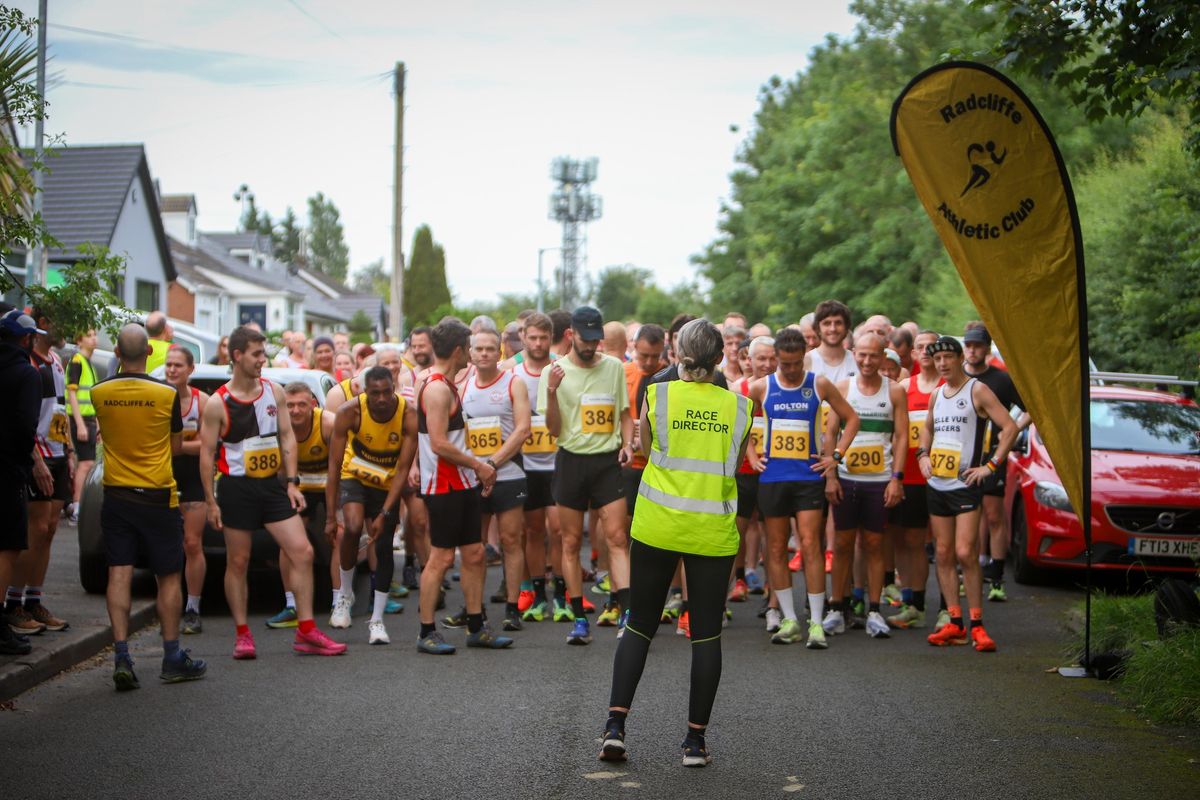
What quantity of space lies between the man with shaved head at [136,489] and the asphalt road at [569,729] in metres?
0.42

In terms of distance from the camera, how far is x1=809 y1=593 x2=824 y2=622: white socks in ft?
33.0

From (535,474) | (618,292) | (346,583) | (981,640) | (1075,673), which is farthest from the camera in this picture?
(618,292)

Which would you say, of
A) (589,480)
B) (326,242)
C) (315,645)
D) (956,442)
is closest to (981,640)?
(956,442)

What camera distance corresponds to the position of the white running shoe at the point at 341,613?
35.2 feet

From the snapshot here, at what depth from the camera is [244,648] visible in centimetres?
933

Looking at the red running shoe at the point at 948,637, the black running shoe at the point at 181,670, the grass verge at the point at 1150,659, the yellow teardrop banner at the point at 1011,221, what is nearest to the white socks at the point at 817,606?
the red running shoe at the point at 948,637

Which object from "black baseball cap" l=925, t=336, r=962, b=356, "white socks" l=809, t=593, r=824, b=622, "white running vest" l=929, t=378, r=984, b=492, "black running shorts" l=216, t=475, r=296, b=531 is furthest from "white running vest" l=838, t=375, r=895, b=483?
"black running shorts" l=216, t=475, r=296, b=531

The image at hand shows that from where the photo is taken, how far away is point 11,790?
606 cm

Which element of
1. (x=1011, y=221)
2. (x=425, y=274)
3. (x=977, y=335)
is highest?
A: (x=425, y=274)

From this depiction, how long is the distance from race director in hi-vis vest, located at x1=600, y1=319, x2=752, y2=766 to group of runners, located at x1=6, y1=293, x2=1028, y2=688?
191 cm

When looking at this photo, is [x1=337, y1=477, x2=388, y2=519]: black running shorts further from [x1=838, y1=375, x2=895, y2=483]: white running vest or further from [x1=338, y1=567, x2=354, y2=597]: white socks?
[x1=838, y1=375, x2=895, y2=483]: white running vest

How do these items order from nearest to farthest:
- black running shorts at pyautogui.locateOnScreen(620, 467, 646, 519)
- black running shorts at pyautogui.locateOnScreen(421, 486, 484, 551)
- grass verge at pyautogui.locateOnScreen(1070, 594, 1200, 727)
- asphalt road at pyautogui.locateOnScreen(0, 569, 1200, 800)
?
1. asphalt road at pyautogui.locateOnScreen(0, 569, 1200, 800)
2. grass verge at pyautogui.locateOnScreen(1070, 594, 1200, 727)
3. black running shorts at pyautogui.locateOnScreen(421, 486, 484, 551)
4. black running shorts at pyautogui.locateOnScreen(620, 467, 646, 519)

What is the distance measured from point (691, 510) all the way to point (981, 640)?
397cm

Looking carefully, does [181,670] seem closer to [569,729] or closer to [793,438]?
Result: [569,729]
